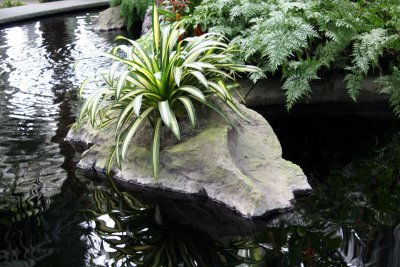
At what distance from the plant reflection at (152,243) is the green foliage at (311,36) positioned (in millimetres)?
1641

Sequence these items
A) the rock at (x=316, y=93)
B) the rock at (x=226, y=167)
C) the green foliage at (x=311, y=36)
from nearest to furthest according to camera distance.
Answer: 1. the rock at (x=226, y=167)
2. the green foliage at (x=311, y=36)
3. the rock at (x=316, y=93)

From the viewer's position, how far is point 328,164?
12.5 feet

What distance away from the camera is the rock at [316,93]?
16.1ft

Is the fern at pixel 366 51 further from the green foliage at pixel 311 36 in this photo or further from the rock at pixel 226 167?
the rock at pixel 226 167

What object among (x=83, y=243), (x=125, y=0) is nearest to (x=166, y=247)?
(x=83, y=243)

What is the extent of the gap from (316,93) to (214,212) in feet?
7.81

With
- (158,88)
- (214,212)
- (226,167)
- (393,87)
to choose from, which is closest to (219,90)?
(158,88)

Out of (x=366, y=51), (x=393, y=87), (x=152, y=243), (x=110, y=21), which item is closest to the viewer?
(x=152, y=243)

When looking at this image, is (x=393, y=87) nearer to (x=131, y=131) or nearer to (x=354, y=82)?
(x=354, y=82)

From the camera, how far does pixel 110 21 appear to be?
35.7 ft

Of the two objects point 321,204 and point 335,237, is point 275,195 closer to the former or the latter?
point 321,204

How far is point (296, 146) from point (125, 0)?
293 inches

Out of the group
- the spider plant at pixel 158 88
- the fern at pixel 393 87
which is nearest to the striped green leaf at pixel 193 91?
the spider plant at pixel 158 88

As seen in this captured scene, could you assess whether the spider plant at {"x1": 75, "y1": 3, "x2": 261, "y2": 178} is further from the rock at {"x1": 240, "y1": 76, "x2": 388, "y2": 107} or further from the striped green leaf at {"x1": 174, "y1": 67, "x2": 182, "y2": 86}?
the rock at {"x1": 240, "y1": 76, "x2": 388, "y2": 107}
